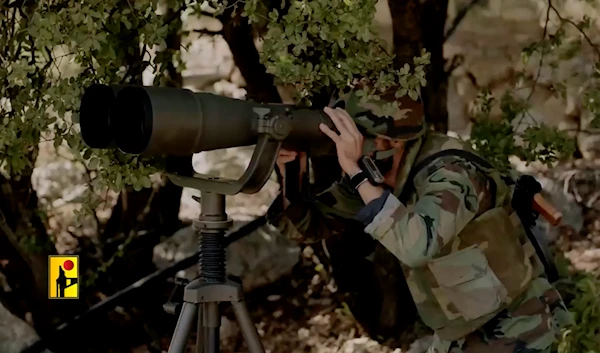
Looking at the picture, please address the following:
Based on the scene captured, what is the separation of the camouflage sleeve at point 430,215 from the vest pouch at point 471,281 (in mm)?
111

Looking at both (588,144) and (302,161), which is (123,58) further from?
(588,144)

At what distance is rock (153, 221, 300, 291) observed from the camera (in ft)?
9.95

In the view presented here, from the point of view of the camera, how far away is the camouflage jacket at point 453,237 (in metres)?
1.46

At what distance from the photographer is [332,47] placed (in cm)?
177

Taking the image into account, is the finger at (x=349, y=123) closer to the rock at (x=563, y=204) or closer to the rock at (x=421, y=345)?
the rock at (x=421, y=345)

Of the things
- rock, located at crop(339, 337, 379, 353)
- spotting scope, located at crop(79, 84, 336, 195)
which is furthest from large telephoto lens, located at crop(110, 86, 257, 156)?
rock, located at crop(339, 337, 379, 353)

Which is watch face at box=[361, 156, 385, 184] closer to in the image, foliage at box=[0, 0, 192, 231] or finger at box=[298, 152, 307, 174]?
finger at box=[298, 152, 307, 174]

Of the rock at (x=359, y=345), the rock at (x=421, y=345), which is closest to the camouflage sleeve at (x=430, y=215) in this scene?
the rock at (x=421, y=345)

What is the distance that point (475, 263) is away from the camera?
Result: 5.29 ft

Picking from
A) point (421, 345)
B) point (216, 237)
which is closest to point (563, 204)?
point (421, 345)

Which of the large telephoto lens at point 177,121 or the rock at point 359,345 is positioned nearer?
the large telephoto lens at point 177,121

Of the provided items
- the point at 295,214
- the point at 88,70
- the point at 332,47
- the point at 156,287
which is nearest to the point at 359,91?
the point at 332,47

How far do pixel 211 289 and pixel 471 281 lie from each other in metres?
0.52

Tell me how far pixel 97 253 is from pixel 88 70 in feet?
4.09
